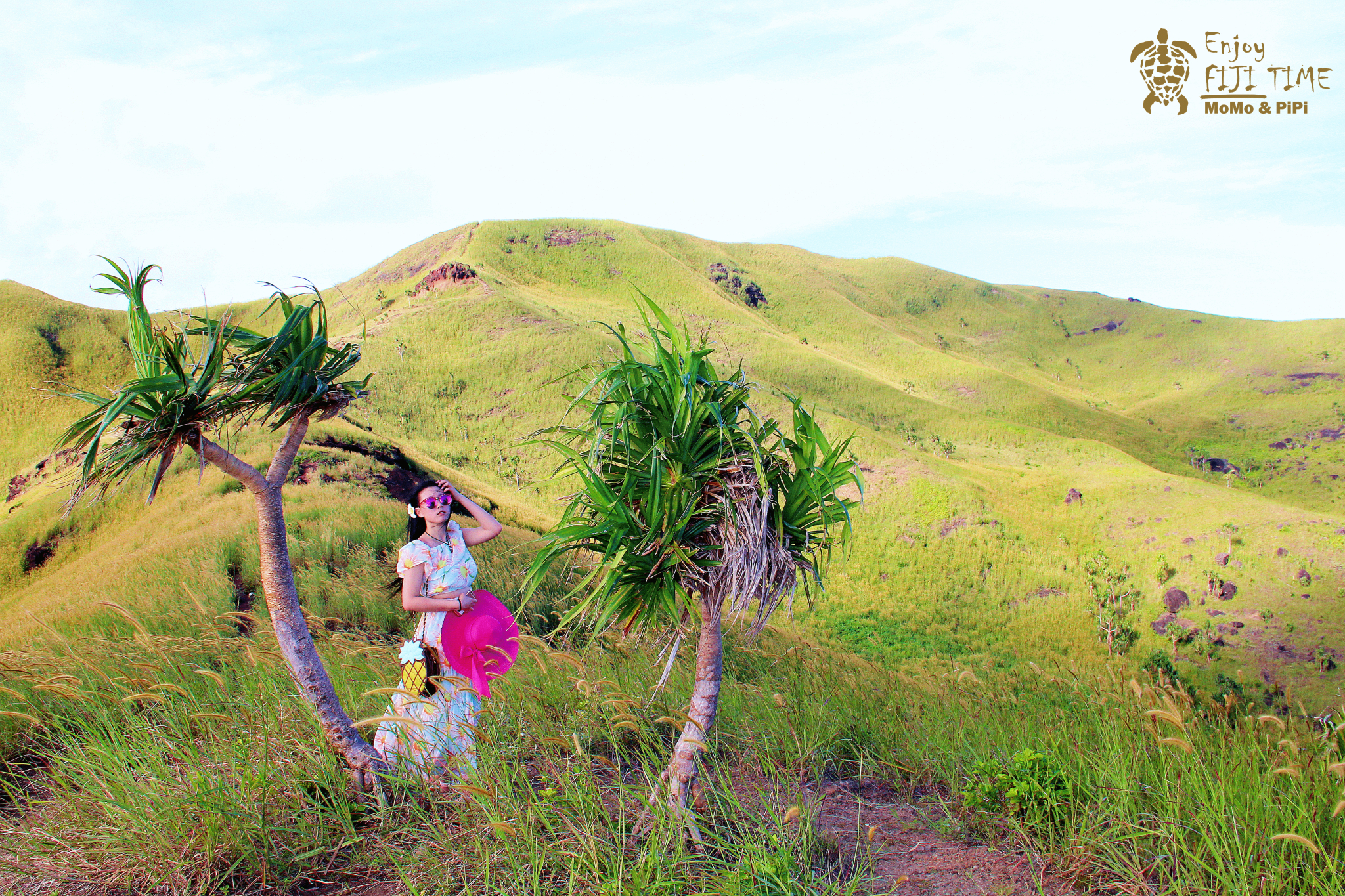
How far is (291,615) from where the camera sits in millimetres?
3844

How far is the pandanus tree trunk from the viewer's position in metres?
3.75

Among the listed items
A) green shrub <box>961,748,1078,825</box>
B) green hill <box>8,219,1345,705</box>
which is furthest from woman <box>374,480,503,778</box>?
green shrub <box>961,748,1078,825</box>

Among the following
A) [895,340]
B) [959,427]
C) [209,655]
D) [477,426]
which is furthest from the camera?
[895,340]

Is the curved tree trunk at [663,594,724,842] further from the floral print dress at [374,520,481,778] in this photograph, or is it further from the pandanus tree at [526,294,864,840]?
the floral print dress at [374,520,481,778]

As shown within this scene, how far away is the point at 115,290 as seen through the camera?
3.56 metres

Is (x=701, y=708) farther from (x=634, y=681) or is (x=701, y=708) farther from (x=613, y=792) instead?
(x=634, y=681)

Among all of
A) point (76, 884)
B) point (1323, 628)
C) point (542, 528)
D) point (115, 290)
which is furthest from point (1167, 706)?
point (1323, 628)

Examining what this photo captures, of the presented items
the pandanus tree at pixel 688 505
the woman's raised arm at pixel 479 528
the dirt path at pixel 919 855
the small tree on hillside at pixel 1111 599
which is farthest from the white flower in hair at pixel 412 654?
the small tree on hillside at pixel 1111 599

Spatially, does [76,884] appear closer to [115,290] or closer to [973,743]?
[115,290]

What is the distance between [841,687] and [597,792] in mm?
2961

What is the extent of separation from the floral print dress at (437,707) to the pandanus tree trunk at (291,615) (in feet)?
0.81

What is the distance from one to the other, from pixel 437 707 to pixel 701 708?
204cm

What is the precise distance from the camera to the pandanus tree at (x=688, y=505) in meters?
3.24

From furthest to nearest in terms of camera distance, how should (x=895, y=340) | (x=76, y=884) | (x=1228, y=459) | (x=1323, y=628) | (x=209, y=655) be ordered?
1. (x=895, y=340)
2. (x=1228, y=459)
3. (x=1323, y=628)
4. (x=209, y=655)
5. (x=76, y=884)
